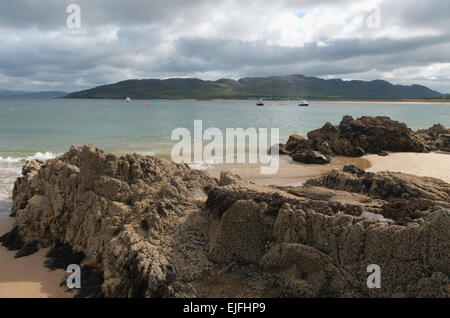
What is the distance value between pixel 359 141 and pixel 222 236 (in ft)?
68.3

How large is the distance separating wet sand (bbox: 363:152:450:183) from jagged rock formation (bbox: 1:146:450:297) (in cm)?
1060

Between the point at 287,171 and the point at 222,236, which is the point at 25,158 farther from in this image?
the point at 222,236

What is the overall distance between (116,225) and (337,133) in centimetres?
2156

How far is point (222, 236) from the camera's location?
6.18 m

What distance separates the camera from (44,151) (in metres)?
25.2

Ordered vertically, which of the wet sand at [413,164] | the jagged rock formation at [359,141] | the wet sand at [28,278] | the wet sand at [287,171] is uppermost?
the jagged rock formation at [359,141]

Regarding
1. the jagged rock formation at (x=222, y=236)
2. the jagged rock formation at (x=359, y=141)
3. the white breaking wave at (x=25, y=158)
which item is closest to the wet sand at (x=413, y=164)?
the jagged rock formation at (x=359, y=141)

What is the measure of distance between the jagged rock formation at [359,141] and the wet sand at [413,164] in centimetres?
99

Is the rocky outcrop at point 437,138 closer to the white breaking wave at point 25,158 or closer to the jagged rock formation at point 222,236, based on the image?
the jagged rock formation at point 222,236

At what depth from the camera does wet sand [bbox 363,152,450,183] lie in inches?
648

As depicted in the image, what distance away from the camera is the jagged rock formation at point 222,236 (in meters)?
5.04
